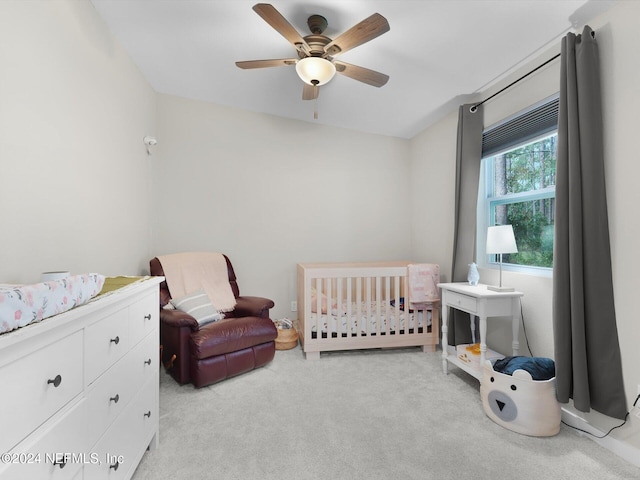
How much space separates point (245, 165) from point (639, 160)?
3.19m

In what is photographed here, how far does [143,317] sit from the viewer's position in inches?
60.0

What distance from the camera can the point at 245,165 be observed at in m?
3.63

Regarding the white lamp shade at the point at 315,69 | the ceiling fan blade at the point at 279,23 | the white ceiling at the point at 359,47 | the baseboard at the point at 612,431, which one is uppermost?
the white ceiling at the point at 359,47

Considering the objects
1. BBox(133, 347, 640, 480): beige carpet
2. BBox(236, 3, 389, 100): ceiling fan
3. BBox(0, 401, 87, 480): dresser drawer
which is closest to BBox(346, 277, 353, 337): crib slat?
BBox(133, 347, 640, 480): beige carpet

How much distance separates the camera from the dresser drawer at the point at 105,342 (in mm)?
1056

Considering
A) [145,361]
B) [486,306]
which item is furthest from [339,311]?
[145,361]

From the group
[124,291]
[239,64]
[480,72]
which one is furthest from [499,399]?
[239,64]

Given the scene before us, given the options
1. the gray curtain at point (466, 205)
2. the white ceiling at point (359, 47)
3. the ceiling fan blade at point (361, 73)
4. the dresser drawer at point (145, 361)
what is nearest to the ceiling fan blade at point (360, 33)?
the ceiling fan blade at point (361, 73)

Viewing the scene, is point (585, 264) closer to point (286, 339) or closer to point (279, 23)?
point (279, 23)

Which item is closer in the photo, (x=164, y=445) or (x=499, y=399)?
(x=164, y=445)

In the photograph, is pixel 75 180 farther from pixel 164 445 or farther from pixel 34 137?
pixel 164 445

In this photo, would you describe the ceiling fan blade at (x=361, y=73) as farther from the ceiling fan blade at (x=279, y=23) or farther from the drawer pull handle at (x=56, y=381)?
the drawer pull handle at (x=56, y=381)

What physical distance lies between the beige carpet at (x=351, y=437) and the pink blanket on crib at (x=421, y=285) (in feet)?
2.34

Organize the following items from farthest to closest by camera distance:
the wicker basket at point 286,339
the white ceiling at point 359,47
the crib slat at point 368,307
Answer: the wicker basket at point 286,339 < the crib slat at point 368,307 < the white ceiling at point 359,47
